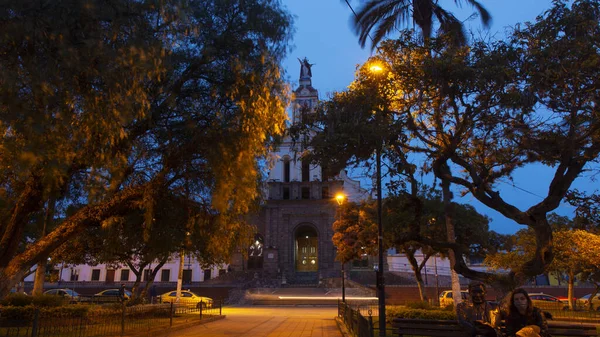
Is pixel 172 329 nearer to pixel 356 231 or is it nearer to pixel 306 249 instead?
pixel 356 231

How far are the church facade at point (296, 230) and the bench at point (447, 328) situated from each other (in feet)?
113

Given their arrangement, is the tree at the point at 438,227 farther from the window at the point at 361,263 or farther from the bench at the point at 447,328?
the window at the point at 361,263

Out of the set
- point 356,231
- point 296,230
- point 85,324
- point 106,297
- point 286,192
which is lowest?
point 106,297

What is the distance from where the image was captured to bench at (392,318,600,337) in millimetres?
9805

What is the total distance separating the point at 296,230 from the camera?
49219 mm

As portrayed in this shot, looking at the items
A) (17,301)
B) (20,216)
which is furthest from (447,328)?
(17,301)

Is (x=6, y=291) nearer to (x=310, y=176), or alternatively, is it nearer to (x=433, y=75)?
(x=433, y=75)

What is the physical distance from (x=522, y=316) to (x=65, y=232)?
868 cm

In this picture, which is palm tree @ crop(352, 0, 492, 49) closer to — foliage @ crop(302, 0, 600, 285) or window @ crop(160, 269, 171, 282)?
foliage @ crop(302, 0, 600, 285)

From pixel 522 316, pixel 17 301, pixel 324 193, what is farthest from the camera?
pixel 324 193

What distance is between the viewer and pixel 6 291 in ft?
27.8

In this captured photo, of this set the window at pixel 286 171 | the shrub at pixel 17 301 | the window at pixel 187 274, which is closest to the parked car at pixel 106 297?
the shrub at pixel 17 301

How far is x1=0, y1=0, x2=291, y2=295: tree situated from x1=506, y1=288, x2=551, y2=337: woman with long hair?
17.8ft

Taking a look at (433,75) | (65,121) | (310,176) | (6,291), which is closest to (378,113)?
(433,75)
